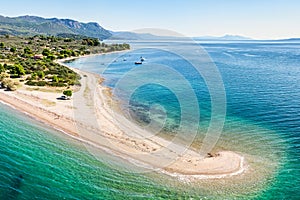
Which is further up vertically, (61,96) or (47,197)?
(61,96)

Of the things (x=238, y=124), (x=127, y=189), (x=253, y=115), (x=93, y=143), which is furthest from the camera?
(x=253, y=115)

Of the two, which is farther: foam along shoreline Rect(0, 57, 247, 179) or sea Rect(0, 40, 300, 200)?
foam along shoreline Rect(0, 57, 247, 179)

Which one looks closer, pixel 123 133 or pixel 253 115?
pixel 123 133

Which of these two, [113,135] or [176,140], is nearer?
[176,140]

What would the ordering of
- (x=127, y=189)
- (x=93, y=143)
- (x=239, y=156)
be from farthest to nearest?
(x=93, y=143), (x=239, y=156), (x=127, y=189)

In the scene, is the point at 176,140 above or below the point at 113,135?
below

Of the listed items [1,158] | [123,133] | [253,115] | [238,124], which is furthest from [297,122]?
[1,158]

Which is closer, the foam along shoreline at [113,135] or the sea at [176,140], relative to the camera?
the sea at [176,140]

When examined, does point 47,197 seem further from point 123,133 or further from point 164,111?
point 164,111
